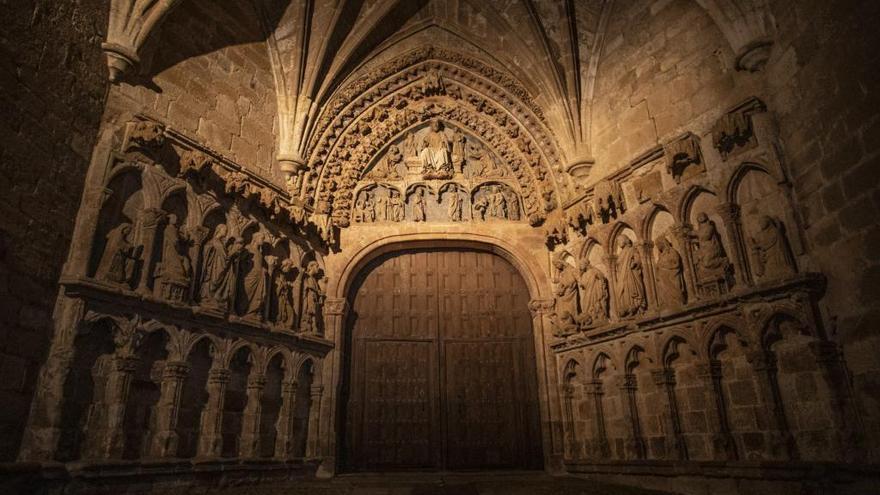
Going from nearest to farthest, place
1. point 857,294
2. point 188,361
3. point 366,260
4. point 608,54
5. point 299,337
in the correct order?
1. point 857,294
2. point 188,361
3. point 299,337
4. point 608,54
5. point 366,260

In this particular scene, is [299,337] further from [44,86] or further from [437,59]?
[437,59]

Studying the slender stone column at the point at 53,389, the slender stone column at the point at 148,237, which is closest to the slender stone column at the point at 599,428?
the slender stone column at the point at 148,237

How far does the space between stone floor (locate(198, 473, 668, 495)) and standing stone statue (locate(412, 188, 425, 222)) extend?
152 inches

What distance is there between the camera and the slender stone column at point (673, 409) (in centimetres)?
591

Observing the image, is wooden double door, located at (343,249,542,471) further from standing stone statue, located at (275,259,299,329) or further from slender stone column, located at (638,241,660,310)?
slender stone column, located at (638,241,660,310)

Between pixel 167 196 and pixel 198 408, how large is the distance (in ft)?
7.96

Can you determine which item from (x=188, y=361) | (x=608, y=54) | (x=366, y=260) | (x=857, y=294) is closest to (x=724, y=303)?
(x=857, y=294)

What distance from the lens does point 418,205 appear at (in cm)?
887

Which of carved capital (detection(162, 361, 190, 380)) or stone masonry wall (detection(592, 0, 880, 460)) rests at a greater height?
stone masonry wall (detection(592, 0, 880, 460))

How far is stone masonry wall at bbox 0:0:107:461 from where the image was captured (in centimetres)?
455

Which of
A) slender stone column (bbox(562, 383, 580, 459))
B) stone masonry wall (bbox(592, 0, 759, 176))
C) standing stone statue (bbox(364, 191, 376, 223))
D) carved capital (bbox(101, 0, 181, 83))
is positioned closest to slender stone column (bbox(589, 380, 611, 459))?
slender stone column (bbox(562, 383, 580, 459))

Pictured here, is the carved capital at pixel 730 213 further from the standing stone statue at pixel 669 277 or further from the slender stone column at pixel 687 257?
the standing stone statue at pixel 669 277

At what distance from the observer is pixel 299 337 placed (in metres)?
7.34

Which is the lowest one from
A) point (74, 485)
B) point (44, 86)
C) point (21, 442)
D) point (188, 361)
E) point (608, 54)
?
point (74, 485)
